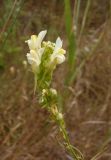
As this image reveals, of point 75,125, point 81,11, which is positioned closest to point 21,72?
point 75,125

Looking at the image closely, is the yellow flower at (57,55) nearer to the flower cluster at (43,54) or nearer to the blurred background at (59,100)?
the flower cluster at (43,54)

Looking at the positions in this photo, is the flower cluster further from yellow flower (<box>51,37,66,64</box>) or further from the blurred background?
the blurred background

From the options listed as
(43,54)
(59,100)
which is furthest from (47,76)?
(59,100)

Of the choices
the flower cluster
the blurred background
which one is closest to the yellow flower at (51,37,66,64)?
the flower cluster

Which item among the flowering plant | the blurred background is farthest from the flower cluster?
the blurred background

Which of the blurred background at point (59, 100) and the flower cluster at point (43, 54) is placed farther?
the blurred background at point (59, 100)

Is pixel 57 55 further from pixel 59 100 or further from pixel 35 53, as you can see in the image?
pixel 59 100

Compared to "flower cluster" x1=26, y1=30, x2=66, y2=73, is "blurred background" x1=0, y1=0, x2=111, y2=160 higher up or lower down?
higher up

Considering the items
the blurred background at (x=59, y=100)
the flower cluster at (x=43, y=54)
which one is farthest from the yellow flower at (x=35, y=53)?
the blurred background at (x=59, y=100)

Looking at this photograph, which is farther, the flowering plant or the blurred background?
the blurred background

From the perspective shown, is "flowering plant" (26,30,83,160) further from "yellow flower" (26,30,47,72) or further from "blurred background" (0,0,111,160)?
"blurred background" (0,0,111,160)
